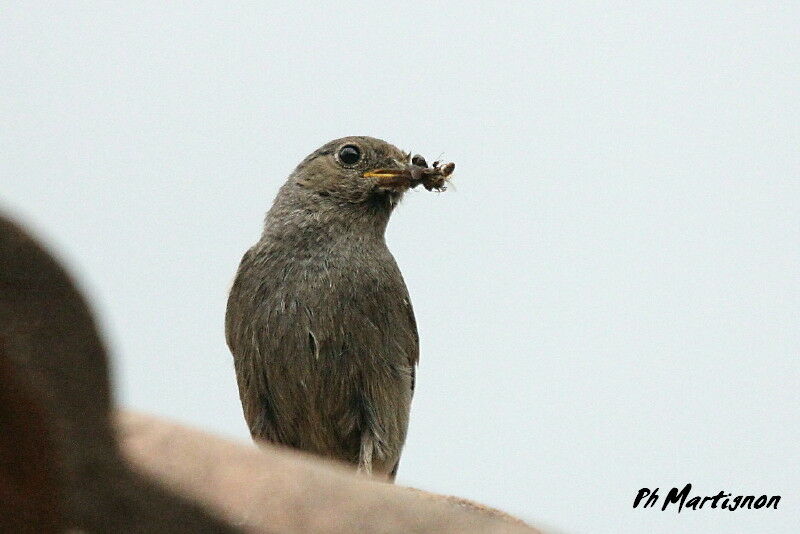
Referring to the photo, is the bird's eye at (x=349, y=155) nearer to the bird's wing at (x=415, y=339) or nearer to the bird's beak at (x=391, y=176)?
the bird's beak at (x=391, y=176)

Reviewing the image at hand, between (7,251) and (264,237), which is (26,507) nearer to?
(7,251)

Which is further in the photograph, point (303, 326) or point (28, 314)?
point (303, 326)

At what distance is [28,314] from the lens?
2.16 meters

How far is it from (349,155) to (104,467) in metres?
6.01

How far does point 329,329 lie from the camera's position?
7270mm

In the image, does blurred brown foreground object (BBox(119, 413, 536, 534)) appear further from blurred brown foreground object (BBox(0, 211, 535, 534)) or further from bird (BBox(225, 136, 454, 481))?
bird (BBox(225, 136, 454, 481))

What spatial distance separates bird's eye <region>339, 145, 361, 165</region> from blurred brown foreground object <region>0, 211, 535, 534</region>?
18.2ft

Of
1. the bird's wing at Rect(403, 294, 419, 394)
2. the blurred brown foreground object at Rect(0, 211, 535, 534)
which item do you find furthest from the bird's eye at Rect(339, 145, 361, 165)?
the blurred brown foreground object at Rect(0, 211, 535, 534)

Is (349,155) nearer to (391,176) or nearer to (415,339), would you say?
(391,176)

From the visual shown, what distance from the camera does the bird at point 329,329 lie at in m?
7.29

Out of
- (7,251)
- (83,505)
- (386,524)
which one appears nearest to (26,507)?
(83,505)

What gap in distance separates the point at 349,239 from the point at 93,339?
559 cm

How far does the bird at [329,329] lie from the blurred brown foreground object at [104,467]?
14.9ft

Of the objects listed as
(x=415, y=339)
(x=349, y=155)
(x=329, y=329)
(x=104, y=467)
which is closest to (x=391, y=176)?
(x=349, y=155)
